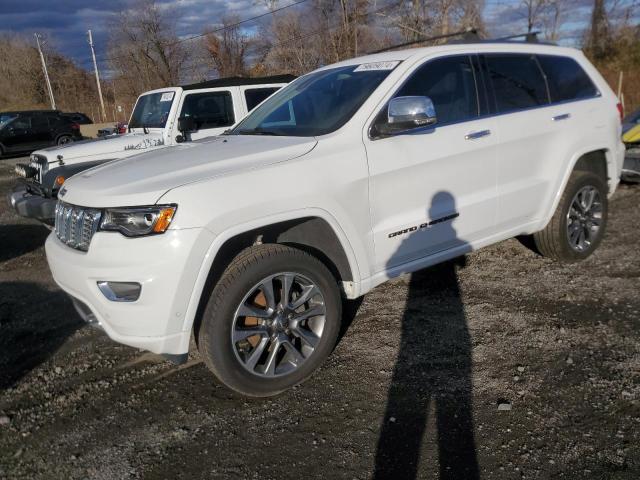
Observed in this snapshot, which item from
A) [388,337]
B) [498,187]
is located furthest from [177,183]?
[498,187]

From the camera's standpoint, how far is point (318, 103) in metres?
3.78

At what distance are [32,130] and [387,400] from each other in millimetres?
20432

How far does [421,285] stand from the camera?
466 centimetres

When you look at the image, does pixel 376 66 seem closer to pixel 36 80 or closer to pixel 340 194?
pixel 340 194

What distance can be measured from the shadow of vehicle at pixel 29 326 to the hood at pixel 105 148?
240cm

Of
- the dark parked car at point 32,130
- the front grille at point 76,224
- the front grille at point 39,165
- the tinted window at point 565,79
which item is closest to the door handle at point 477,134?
the tinted window at point 565,79

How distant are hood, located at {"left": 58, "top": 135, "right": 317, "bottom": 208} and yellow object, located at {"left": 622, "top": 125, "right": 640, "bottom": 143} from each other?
21.4ft

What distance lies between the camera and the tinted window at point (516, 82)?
4.09 metres

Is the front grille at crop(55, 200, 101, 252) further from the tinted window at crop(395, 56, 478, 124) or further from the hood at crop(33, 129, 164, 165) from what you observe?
the hood at crop(33, 129, 164, 165)

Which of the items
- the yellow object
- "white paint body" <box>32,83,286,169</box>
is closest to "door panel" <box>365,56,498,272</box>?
"white paint body" <box>32,83,286,169</box>

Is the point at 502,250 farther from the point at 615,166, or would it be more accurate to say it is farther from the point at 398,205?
the point at 398,205

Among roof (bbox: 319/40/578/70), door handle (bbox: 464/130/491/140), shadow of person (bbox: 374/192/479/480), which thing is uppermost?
roof (bbox: 319/40/578/70)

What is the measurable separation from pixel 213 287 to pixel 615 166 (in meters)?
4.14

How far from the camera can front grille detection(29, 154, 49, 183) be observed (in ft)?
22.8
